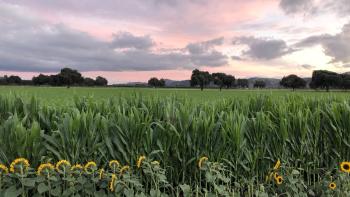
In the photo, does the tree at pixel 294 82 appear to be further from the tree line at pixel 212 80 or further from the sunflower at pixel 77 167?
the sunflower at pixel 77 167

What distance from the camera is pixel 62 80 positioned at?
343ft

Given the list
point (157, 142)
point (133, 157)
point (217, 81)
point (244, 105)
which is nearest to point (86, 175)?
point (133, 157)

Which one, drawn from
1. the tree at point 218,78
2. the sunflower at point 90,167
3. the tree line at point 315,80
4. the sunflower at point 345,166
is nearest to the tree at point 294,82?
the tree line at point 315,80

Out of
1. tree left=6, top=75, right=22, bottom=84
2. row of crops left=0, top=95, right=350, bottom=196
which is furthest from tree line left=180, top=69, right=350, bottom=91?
row of crops left=0, top=95, right=350, bottom=196

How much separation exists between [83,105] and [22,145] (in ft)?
5.67

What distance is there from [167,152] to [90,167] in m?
0.90

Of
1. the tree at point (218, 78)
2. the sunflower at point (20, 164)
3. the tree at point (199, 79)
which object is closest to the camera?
the sunflower at point (20, 164)

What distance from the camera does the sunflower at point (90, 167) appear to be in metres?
3.04

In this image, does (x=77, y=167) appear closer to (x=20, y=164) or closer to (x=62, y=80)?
(x=20, y=164)

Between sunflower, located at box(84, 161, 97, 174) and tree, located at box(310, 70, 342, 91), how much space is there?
121177 mm

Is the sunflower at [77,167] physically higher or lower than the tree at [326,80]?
lower

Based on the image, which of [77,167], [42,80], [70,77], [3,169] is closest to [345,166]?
[77,167]

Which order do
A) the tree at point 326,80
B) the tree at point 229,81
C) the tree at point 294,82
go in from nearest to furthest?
the tree at point 326,80 → the tree at point 229,81 → the tree at point 294,82

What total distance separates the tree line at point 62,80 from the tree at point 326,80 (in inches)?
3104
